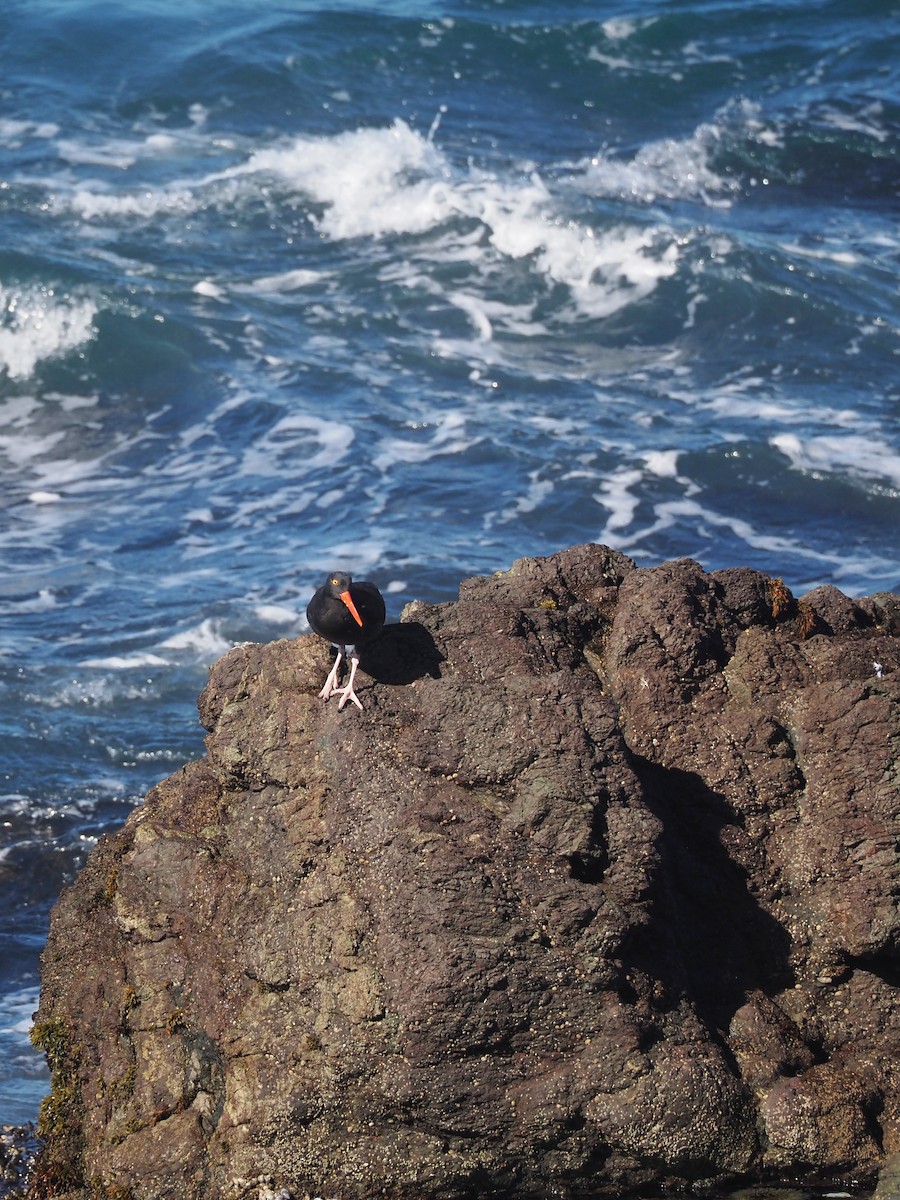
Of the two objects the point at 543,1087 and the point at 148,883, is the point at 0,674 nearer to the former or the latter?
the point at 148,883

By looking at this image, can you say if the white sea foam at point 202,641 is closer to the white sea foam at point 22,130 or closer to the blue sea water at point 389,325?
the blue sea water at point 389,325

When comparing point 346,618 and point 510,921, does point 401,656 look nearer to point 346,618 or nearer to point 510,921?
point 346,618

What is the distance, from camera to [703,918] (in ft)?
16.3

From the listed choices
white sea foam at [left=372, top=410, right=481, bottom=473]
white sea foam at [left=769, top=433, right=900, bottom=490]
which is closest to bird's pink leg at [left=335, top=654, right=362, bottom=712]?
white sea foam at [left=372, top=410, right=481, bottom=473]

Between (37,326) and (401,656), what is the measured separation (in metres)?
13.2

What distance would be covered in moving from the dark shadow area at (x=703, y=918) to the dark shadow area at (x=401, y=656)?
2.76 feet

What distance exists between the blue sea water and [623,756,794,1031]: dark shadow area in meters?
3.17

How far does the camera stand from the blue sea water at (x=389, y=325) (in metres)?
11.2

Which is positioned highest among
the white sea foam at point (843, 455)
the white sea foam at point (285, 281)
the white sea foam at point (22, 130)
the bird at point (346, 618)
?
the bird at point (346, 618)

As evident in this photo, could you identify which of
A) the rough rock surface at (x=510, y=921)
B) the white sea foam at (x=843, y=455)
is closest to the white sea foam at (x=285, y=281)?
the white sea foam at (x=843, y=455)

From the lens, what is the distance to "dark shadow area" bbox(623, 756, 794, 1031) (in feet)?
15.5

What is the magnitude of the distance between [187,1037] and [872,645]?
9.68 feet

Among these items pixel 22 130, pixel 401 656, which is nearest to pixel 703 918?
pixel 401 656

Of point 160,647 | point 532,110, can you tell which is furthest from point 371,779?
point 532,110
